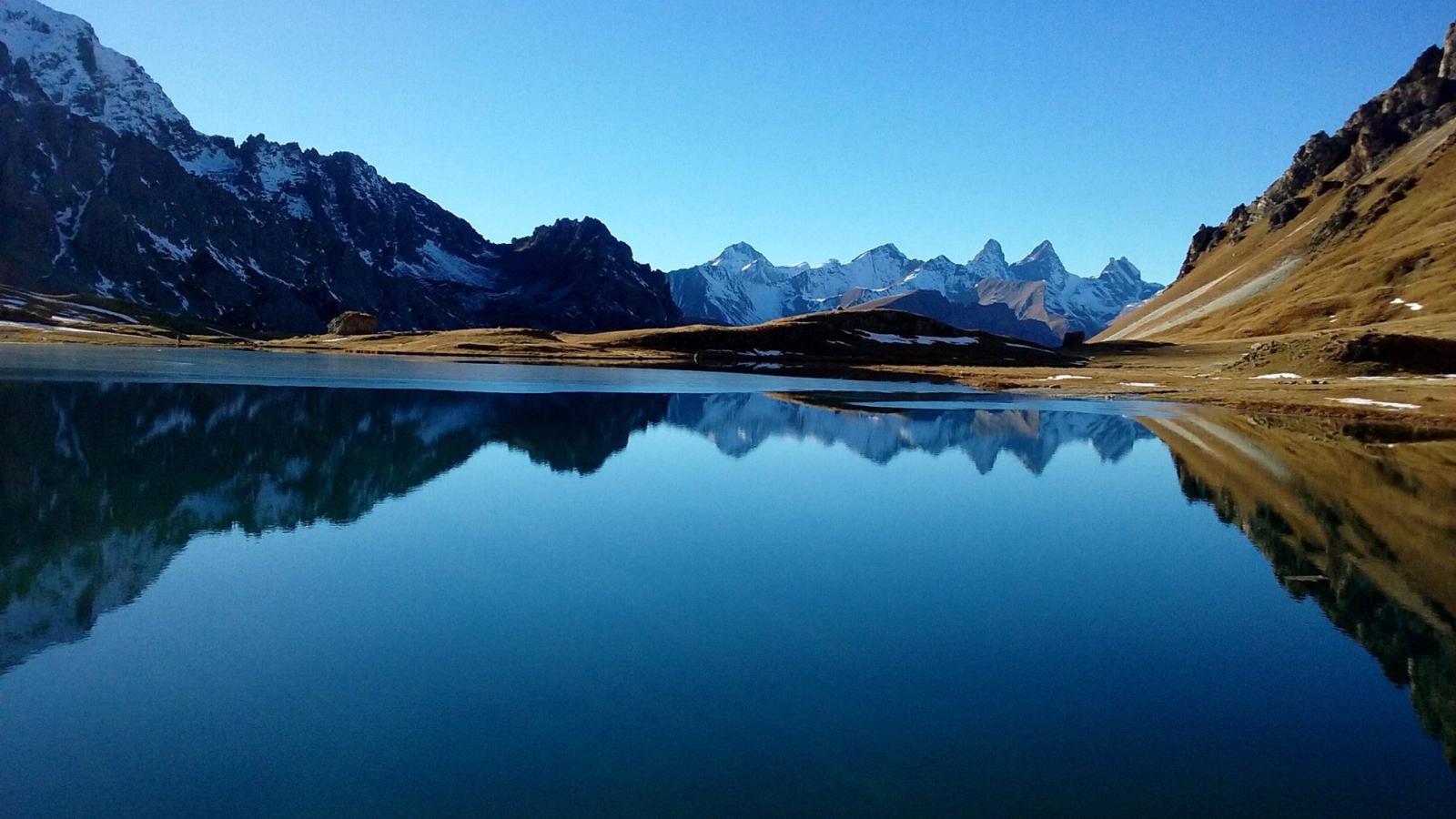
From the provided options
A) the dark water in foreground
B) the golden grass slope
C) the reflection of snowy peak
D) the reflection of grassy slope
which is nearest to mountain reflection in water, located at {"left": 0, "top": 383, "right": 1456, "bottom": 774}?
the reflection of grassy slope

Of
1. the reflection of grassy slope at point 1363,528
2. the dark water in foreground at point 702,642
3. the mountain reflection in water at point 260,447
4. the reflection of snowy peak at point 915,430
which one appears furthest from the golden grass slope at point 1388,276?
the dark water in foreground at point 702,642

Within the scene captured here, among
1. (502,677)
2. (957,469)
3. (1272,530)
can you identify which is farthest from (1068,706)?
(957,469)

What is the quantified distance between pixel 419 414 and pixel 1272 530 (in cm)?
5011

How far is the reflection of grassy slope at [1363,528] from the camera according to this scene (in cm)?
1744

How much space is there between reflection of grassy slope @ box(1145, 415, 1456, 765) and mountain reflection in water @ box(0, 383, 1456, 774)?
0.10 meters

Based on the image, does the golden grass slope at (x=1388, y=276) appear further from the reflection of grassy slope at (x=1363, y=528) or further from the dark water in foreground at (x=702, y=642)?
the dark water in foreground at (x=702, y=642)

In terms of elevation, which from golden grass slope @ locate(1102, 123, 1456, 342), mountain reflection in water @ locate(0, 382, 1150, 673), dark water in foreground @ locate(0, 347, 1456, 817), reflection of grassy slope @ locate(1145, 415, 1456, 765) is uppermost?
golden grass slope @ locate(1102, 123, 1456, 342)

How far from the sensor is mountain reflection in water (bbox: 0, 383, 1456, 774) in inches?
746

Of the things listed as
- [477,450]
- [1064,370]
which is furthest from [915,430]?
[1064,370]

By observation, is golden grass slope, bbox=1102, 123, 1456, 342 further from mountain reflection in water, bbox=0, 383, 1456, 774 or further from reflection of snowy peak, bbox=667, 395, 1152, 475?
mountain reflection in water, bbox=0, 383, 1456, 774

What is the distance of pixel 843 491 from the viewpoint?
35.3 meters

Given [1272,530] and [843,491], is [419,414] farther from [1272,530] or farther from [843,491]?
[1272,530]

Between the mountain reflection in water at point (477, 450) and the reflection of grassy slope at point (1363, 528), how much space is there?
97mm

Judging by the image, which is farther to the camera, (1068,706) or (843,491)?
(843,491)
